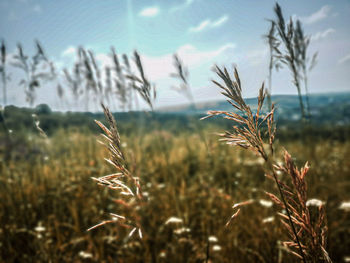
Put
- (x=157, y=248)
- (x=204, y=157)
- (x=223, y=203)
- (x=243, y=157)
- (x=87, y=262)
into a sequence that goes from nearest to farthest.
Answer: (x=87, y=262), (x=157, y=248), (x=223, y=203), (x=204, y=157), (x=243, y=157)

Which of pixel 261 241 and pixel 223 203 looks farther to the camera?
pixel 223 203

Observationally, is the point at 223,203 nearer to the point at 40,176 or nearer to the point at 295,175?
the point at 295,175

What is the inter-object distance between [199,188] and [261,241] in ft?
4.16

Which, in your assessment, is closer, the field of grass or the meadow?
the meadow

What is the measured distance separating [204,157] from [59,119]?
628 cm

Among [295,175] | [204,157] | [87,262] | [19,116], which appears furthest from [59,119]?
[295,175]

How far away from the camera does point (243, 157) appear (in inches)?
180

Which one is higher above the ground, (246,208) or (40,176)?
(40,176)

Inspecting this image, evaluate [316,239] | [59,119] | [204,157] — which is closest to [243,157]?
[204,157]

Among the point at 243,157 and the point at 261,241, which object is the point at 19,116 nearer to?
the point at 243,157

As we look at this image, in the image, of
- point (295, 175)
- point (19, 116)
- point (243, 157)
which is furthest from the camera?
point (19, 116)

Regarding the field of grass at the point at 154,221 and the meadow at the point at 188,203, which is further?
the field of grass at the point at 154,221

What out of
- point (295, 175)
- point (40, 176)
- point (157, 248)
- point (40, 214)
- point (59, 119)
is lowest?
Result: point (157, 248)

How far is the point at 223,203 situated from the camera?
7.62ft
